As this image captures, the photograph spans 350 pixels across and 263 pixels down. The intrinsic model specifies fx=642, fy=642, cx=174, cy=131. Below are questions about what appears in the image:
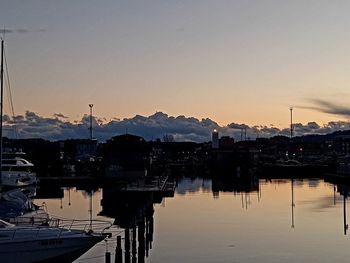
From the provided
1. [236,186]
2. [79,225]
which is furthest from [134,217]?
[236,186]

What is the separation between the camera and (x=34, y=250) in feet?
78.7

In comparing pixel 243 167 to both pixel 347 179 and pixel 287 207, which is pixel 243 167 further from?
pixel 287 207

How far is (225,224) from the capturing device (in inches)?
1658

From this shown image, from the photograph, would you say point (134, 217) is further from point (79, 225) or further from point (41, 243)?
point (41, 243)

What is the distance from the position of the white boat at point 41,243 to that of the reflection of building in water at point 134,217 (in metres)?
2.28

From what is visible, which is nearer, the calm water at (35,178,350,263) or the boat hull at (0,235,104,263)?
the boat hull at (0,235,104,263)

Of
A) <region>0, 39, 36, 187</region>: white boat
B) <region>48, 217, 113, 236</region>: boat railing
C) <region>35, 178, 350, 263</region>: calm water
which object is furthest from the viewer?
<region>0, 39, 36, 187</region>: white boat

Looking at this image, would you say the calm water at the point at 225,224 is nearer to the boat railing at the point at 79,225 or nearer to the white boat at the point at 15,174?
the boat railing at the point at 79,225

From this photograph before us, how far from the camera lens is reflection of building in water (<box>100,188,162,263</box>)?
28.4 metres

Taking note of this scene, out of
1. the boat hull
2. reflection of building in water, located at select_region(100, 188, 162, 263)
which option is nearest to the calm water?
reflection of building in water, located at select_region(100, 188, 162, 263)

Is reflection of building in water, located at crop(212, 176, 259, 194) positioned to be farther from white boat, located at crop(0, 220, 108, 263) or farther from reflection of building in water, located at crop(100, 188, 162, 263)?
white boat, located at crop(0, 220, 108, 263)

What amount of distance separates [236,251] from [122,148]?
5754 centimetres

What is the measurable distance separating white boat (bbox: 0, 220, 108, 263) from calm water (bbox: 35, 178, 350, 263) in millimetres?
3188

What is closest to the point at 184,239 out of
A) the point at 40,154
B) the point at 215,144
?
the point at 40,154
